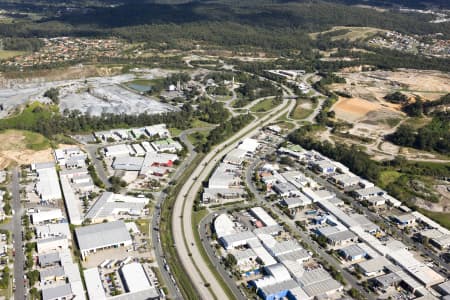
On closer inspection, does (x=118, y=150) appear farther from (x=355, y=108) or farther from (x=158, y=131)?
(x=355, y=108)

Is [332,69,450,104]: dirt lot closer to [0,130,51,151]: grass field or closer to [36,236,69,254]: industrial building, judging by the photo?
[0,130,51,151]: grass field

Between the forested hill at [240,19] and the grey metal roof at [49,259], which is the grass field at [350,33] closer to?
the forested hill at [240,19]

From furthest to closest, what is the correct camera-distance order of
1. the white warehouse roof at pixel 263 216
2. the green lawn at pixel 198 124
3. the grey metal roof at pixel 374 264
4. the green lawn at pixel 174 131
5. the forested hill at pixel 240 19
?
the forested hill at pixel 240 19
the green lawn at pixel 198 124
the green lawn at pixel 174 131
the white warehouse roof at pixel 263 216
the grey metal roof at pixel 374 264

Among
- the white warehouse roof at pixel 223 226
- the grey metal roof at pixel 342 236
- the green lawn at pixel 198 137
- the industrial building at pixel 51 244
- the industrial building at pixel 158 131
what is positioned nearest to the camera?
the industrial building at pixel 51 244

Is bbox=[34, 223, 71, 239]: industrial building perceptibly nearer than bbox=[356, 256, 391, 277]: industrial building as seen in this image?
No

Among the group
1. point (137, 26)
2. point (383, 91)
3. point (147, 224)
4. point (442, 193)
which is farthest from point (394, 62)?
point (147, 224)

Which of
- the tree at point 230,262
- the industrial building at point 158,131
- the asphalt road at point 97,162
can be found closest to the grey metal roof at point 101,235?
the tree at point 230,262

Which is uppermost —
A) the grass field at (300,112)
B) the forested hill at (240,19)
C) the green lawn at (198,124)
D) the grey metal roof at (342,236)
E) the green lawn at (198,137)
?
the forested hill at (240,19)

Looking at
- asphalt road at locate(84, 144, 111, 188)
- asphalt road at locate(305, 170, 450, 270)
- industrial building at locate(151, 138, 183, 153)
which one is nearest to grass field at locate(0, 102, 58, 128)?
asphalt road at locate(84, 144, 111, 188)

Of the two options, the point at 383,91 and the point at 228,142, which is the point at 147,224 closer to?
the point at 228,142
